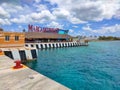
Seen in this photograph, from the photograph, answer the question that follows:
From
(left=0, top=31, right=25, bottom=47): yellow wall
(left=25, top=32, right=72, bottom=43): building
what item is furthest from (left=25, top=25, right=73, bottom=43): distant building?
(left=0, top=31, right=25, bottom=47): yellow wall

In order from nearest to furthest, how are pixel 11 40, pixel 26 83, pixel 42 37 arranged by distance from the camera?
pixel 26 83
pixel 11 40
pixel 42 37

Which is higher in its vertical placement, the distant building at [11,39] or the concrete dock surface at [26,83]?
the distant building at [11,39]

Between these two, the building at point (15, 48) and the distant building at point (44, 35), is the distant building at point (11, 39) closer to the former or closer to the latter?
the building at point (15, 48)

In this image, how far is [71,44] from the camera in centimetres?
9144

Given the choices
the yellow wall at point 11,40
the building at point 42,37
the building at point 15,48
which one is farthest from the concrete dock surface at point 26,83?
the building at point 42,37

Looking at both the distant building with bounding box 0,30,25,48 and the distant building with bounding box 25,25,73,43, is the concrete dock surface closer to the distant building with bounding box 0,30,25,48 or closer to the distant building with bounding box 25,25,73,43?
the distant building with bounding box 0,30,25,48

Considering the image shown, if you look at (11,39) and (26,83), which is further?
(11,39)

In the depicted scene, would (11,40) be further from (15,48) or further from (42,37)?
(42,37)

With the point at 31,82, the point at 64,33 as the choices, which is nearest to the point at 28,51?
the point at 31,82

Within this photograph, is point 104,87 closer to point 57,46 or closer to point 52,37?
point 57,46

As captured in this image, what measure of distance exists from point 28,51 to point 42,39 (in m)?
53.0

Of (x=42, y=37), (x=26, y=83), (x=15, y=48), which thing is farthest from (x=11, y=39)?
(x=42, y=37)

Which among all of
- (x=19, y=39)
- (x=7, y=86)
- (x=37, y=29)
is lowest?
(x=7, y=86)

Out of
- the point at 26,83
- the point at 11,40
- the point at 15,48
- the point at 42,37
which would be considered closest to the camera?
the point at 26,83
